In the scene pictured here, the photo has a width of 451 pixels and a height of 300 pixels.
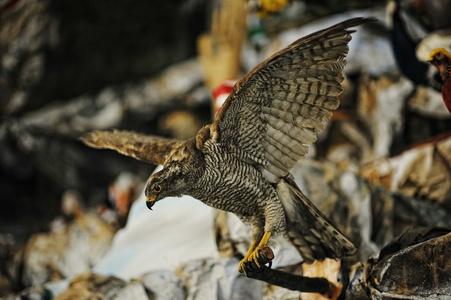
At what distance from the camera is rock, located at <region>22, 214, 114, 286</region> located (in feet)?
17.3

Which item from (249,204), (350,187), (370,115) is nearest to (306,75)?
(249,204)

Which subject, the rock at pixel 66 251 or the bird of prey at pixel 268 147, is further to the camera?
the rock at pixel 66 251

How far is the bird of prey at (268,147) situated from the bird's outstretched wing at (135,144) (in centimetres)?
8

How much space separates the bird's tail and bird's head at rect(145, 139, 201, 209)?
16.4 inches

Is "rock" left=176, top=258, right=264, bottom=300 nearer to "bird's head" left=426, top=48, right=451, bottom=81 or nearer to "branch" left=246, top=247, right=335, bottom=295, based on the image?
"branch" left=246, top=247, right=335, bottom=295

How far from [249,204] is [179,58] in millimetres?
6013

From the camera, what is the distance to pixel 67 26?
24.2ft

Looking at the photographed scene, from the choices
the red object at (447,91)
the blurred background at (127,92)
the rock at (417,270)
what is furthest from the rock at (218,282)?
the blurred background at (127,92)

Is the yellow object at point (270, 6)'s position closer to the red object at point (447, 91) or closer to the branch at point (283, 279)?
the red object at point (447, 91)

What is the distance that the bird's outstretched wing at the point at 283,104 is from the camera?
203cm

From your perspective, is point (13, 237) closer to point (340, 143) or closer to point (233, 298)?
point (340, 143)

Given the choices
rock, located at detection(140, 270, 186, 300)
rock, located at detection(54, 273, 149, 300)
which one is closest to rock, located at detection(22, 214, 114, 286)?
rock, located at detection(54, 273, 149, 300)

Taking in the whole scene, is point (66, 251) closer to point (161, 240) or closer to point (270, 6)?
point (161, 240)

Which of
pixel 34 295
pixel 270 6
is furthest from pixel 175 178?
pixel 270 6
